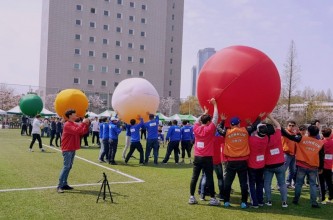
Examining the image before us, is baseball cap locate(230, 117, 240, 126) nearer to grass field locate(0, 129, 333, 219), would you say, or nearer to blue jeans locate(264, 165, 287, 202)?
blue jeans locate(264, 165, 287, 202)

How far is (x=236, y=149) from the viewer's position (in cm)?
716

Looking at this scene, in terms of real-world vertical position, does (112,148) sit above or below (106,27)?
below

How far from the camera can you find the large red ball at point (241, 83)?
6.85m

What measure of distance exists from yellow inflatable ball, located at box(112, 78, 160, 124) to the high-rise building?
203ft

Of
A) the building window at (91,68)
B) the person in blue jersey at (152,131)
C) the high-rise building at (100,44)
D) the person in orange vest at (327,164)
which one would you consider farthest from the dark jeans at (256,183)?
the building window at (91,68)

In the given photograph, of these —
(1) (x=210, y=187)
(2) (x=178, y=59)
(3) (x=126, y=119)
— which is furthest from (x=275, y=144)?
(2) (x=178, y=59)

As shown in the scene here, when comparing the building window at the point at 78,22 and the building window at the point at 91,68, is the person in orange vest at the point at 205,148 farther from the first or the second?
the building window at the point at 78,22

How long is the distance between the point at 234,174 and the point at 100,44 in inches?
2848

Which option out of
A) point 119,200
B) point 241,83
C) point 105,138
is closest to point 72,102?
point 105,138

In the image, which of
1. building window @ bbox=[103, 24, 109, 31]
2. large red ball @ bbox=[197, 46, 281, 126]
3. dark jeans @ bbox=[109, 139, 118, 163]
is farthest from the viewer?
building window @ bbox=[103, 24, 109, 31]

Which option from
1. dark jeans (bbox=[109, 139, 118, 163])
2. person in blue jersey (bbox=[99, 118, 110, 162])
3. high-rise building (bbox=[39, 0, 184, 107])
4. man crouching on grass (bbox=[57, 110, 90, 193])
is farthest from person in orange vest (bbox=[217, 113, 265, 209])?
high-rise building (bbox=[39, 0, 184, 107])

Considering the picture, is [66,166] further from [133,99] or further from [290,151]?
[290,151]

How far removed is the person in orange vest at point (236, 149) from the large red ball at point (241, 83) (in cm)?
20

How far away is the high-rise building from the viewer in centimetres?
7125
